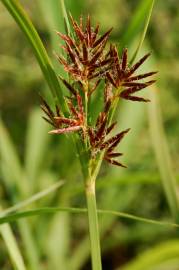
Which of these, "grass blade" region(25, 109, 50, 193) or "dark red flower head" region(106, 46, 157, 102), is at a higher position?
"grass blade" region(25, 109, 50, 193)

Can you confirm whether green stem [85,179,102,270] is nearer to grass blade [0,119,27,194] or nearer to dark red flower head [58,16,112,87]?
dark red flower head [58,16,112,87]

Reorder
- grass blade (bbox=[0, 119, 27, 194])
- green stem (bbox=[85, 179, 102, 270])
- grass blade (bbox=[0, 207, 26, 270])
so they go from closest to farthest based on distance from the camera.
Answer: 1. green stem (bbox=[85, 179, 102, 270])
2. grass blade (bbox=[0, 207, 26, 270])
3. grass blade (bbox=[0, 119, 27, 194])

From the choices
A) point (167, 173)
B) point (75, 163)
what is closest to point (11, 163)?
point (75, 163)

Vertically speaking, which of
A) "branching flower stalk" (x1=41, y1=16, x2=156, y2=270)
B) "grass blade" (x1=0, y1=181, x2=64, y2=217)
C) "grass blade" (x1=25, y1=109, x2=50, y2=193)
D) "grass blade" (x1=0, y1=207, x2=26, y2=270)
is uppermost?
"grass blade" (x1=25, y1=109, x2=50, y2=193)

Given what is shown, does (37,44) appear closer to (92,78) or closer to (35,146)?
(92,78)

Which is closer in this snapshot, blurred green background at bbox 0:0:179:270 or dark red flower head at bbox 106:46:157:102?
dark red flower head at bbox 106:46:157:102

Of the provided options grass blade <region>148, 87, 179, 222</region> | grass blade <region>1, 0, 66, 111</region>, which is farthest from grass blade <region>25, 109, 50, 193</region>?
grass blade <region>1, 0, 66, 111</region>

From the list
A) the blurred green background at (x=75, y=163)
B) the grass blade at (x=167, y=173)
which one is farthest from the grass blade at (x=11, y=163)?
the grass blade at (x=167, y=173)

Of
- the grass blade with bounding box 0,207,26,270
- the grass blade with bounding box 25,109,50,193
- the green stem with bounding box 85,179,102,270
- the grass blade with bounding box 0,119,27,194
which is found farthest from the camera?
the grass blade with bounding box 25,109,50,193

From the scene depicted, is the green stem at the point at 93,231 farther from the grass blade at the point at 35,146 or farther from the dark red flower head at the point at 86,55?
the grass blade at the point at 35,146
